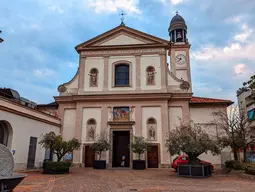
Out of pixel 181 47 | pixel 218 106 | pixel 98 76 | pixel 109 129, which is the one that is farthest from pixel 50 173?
pixel 181 47

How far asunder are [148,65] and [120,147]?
355 inches

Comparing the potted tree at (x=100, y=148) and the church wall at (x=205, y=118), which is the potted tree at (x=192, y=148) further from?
the church wall at (x=205, y=118)

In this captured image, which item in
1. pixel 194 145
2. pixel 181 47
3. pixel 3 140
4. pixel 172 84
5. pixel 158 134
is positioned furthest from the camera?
pixel 181 47

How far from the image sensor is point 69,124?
76.0 ft

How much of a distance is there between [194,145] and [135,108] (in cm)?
883

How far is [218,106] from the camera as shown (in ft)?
74.4

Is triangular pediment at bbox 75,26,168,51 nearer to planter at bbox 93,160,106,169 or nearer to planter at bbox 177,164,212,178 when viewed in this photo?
planter at bbox 93,160,106,169

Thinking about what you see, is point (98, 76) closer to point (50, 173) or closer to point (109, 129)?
point (109, 129)

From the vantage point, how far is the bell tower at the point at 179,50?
28844 millimetres

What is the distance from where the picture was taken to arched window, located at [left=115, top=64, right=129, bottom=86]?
2411 cm

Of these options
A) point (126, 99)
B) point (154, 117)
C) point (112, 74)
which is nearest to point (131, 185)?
point (154, 117)

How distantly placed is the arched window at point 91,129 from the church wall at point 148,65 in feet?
19.9

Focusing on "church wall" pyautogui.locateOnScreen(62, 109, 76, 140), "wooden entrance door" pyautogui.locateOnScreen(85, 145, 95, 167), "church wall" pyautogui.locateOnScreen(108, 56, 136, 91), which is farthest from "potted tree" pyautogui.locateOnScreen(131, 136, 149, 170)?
"church wall" pyautogui.locateOnScreen(62, 109, 76, 140)

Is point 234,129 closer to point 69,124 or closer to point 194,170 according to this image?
point 194,170
